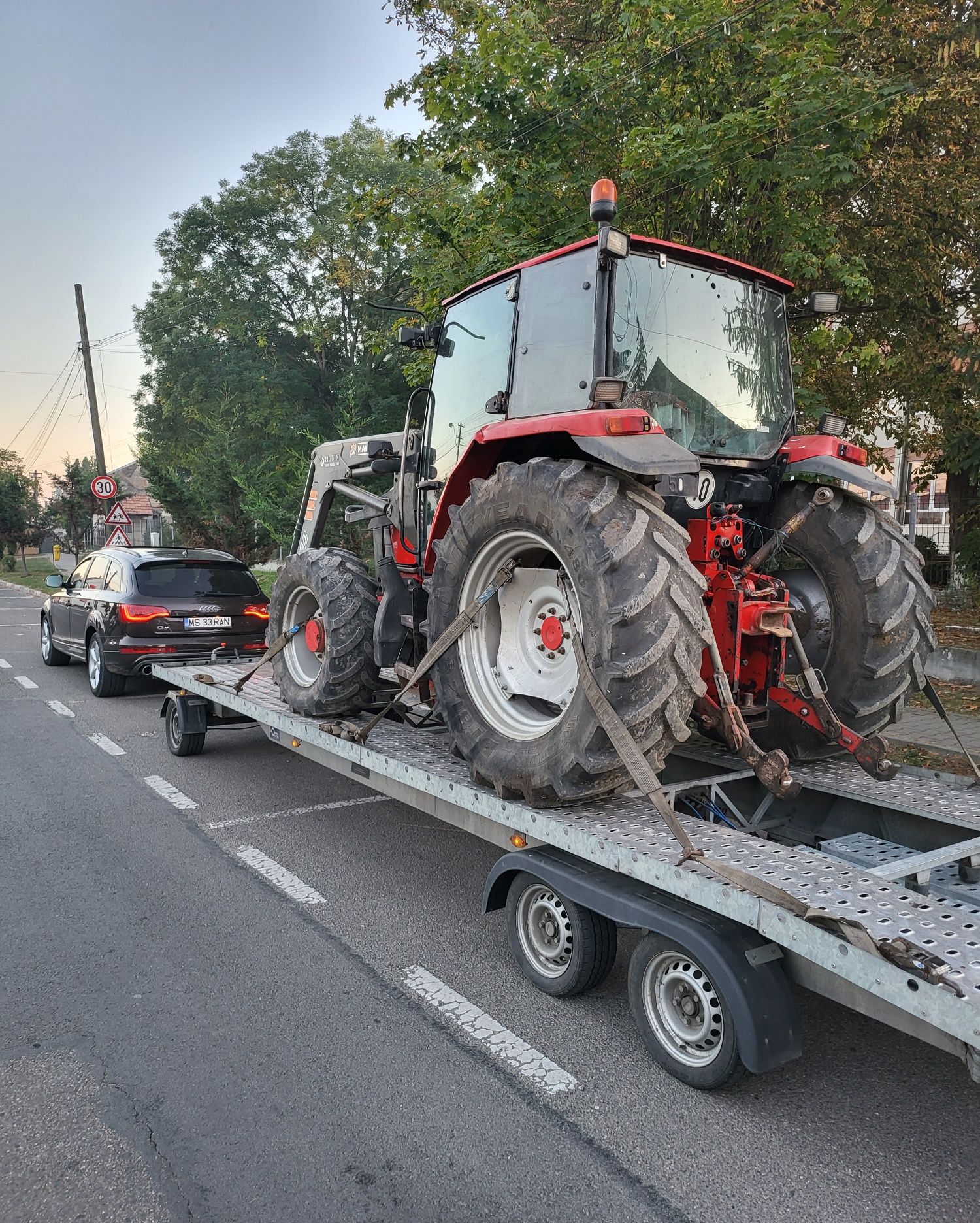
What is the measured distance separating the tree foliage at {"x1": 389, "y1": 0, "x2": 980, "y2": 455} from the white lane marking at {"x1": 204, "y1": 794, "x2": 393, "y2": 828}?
5.06 meters

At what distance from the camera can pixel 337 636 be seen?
212 inches

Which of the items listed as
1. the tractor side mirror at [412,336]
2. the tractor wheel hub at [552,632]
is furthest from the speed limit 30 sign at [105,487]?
the tractor wheel hub at [552,632]

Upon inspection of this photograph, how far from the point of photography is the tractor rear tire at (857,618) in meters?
4.36

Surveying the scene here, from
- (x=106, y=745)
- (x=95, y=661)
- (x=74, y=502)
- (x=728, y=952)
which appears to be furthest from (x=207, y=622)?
(x=74, y=502)

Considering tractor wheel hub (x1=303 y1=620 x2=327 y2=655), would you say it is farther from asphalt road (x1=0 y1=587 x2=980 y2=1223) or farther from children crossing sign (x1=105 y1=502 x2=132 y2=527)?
children crossing sign (x1=105 y1=502 x2=132 y2=527)

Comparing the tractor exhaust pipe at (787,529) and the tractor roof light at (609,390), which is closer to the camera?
the tractor roof light at (609,390)

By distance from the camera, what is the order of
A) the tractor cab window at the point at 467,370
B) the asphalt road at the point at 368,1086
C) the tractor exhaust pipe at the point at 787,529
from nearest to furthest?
1. the asphalt road at the point at 368,1086
2. the tractor exhaust pipe at the point at 787,529
3. the tractor cab window at the point at 467,370

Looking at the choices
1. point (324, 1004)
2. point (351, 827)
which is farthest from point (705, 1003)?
point (351, 827)

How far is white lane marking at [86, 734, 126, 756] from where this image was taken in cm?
800

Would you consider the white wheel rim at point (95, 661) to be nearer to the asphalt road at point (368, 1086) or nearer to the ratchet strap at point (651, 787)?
the asphalt road at point (368, 1086)

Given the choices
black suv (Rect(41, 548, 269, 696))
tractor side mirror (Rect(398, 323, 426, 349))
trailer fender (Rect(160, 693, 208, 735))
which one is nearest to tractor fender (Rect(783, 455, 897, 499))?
tractor side mirror (Rect(398, 323, 426, 349))

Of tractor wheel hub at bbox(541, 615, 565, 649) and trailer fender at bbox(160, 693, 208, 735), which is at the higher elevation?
tractor wheel hub at bbox(541, 615, 565, 649)

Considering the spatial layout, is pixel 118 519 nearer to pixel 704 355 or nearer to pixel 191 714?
pixel 191 714

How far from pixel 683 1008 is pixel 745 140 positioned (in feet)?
24.2
